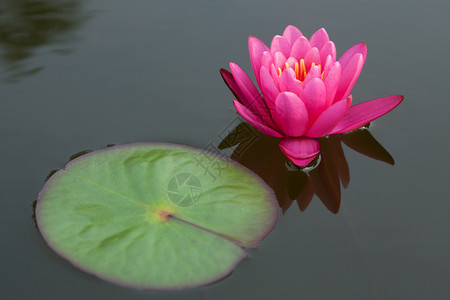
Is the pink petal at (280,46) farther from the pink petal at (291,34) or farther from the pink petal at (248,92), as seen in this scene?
the pink petal at (248,92)

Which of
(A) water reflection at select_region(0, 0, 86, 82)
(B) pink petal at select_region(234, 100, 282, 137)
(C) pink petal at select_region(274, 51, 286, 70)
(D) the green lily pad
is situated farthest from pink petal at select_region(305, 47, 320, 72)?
(A) water reflection at select_region(0, 0, 86, 82)

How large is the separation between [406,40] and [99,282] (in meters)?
2.19

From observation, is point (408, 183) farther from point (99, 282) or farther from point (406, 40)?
point (99, 282)

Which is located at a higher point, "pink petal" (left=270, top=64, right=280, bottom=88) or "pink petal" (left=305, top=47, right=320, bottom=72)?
"pink petal" (left=305, top=47, right=320, bottom=72)

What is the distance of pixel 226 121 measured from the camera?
90.0 inches

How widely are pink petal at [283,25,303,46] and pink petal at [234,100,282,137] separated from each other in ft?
1.33

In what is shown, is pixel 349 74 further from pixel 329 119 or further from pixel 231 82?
pixel 231 82

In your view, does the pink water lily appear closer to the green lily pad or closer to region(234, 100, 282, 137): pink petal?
region(234, 100, 282, 137): pink petal

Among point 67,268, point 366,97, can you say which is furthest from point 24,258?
point 366,97

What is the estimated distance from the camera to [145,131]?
2.23m

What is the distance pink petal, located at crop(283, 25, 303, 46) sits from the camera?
2158mm

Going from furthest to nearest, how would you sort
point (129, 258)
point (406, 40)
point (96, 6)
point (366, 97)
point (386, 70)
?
point (96, 6), point (406, 40), point (386, 70), point (366, 97), point (129, 258)

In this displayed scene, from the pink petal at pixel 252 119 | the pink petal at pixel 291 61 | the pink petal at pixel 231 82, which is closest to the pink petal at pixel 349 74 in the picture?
the pink petal at pixel 291 61

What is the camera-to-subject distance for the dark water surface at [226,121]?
1633 millimetres
